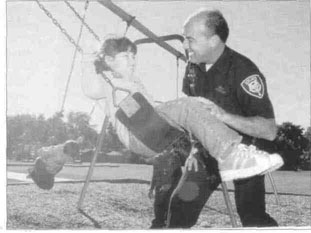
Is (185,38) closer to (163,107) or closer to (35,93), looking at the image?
(163,107)

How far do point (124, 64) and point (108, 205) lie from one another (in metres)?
0.70

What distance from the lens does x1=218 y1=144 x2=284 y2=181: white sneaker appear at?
2.04 metres

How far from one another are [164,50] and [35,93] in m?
0.69

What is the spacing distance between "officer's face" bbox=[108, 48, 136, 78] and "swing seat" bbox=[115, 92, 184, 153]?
14 centimetres

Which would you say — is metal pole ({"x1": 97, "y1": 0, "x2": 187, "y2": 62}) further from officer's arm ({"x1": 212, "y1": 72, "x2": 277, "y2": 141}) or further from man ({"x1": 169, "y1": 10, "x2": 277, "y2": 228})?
officer's arm ({"x1": 212, "y1": 72, "x2": 277, "y2": 141})

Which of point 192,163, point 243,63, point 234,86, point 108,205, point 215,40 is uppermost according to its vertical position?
point 215,40

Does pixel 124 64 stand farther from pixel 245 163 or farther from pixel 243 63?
pixel 245 163

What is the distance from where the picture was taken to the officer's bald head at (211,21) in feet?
7.52

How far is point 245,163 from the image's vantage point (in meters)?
2.04

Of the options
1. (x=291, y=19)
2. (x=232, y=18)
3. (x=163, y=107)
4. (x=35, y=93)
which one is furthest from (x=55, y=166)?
(x=291, y=19)

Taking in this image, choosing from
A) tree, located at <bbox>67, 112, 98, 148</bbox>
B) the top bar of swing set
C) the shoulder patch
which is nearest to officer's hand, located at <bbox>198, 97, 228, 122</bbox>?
the shoulder patch

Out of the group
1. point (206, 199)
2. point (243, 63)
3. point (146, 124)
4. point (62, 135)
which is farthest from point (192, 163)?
point (62, 135)

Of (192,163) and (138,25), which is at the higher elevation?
(138,25)

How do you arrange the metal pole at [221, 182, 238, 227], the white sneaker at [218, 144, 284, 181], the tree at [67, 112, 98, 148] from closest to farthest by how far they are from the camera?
the white sneaker at [218, 144, 284, 181] < the metal pole at [221, 182, 238, 227] < the tree at [67, 112, 98, 148]
